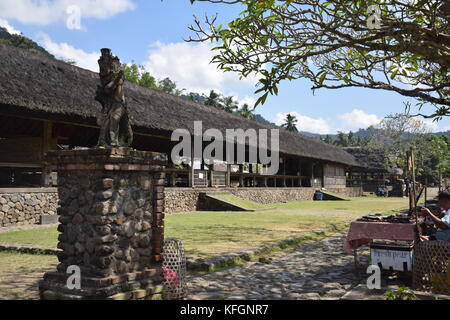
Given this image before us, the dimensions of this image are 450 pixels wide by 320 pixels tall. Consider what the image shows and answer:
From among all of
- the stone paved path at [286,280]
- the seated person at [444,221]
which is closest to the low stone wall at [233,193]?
the stone paved path at [286,280]

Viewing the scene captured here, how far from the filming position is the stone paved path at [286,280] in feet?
14.7

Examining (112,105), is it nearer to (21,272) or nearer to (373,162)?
(21,272)

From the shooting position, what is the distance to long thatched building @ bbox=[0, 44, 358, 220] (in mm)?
10852

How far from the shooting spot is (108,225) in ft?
12.2

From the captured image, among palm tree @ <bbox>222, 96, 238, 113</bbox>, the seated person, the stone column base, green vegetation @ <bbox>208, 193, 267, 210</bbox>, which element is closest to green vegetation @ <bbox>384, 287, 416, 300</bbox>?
the seated person

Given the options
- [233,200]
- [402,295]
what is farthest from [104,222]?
[233,200]

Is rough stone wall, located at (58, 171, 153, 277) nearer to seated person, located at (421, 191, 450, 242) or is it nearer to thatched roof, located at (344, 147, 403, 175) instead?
seated person, located at (421, 191, 450, 242)

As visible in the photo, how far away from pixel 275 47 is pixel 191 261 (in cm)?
345

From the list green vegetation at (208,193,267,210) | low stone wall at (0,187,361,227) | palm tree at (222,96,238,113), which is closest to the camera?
low stone wall at (0,187,361,227)

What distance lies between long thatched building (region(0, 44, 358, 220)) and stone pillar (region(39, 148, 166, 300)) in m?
7.32

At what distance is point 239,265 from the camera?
608cm

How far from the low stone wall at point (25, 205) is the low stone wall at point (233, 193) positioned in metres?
4.88

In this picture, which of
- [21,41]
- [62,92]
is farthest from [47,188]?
[21,41]

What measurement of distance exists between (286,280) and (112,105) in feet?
10.3
